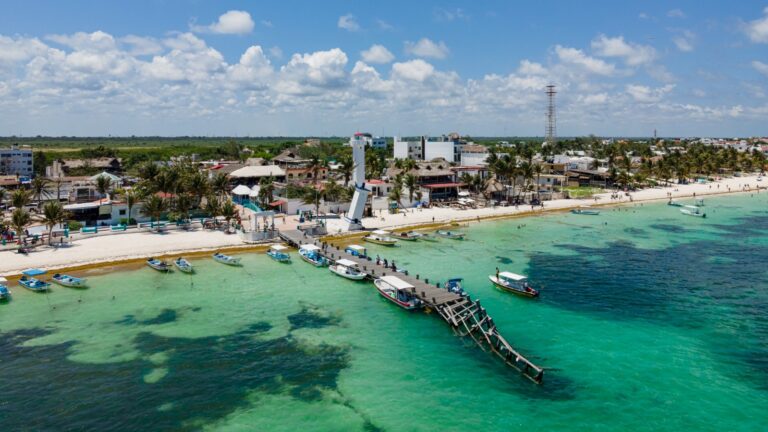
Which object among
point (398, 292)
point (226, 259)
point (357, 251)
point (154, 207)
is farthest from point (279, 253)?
point (154, 207)

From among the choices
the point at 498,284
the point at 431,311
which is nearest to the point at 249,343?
the point at 431,311

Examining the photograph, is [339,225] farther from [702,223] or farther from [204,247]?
[702,223]

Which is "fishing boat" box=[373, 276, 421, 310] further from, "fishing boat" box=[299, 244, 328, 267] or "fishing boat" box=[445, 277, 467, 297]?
"fishing boat" box=[299, 244, 328, 267]

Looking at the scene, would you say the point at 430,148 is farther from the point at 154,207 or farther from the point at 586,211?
the point at 154,207

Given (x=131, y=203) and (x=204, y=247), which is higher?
(x=131, y=203)

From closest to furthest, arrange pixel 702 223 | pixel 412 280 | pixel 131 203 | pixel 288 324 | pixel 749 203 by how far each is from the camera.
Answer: pixel 288 324, pixel 412 280, pixel 131 203, pixel 702 223, pixel 749 203

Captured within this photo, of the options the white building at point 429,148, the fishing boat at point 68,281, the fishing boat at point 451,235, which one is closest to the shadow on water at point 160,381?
the fishing boat at point 68,281

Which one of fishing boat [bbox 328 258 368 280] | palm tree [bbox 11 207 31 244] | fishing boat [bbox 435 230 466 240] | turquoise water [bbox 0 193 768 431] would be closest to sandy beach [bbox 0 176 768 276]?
palm tree [bbox 11 207 31 244]
